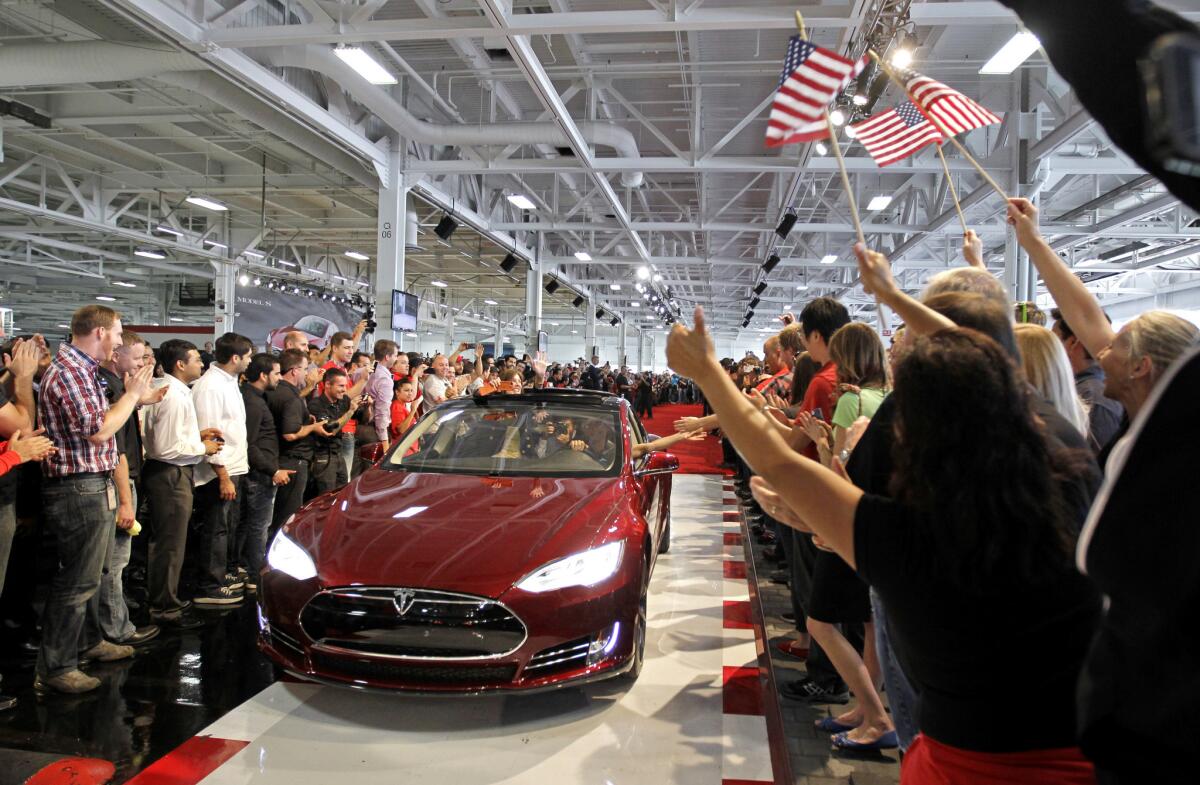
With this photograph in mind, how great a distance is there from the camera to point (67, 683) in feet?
10.4

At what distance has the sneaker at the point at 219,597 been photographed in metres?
4.45

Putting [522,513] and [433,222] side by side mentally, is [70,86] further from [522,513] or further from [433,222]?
[522,513]

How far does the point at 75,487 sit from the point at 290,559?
3.55 ft

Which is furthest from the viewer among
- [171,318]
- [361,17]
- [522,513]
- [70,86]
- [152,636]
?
[171,318]

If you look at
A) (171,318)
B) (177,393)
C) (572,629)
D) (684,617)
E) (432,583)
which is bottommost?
(684,617)

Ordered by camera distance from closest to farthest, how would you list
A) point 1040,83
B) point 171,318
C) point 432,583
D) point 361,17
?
1. point 432,583
2. point 361,17
3. point 1040,83
4. point 171,318

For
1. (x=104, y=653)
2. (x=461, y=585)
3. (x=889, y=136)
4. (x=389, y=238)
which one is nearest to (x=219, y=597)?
(x=104, y=653)

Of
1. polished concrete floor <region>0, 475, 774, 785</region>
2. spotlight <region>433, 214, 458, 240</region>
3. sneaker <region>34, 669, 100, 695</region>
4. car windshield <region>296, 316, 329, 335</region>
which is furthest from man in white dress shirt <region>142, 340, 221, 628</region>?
car windshield <region>296, 316, 329, 335</region>

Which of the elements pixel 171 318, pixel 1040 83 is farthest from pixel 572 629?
pixel 171 318

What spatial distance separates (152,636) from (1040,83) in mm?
10574

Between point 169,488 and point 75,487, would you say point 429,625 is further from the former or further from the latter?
point 169,488

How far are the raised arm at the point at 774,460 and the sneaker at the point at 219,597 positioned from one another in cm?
413

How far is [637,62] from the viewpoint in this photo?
29.5 feet

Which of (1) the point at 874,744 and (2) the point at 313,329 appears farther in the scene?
(2) the point at 313,329
